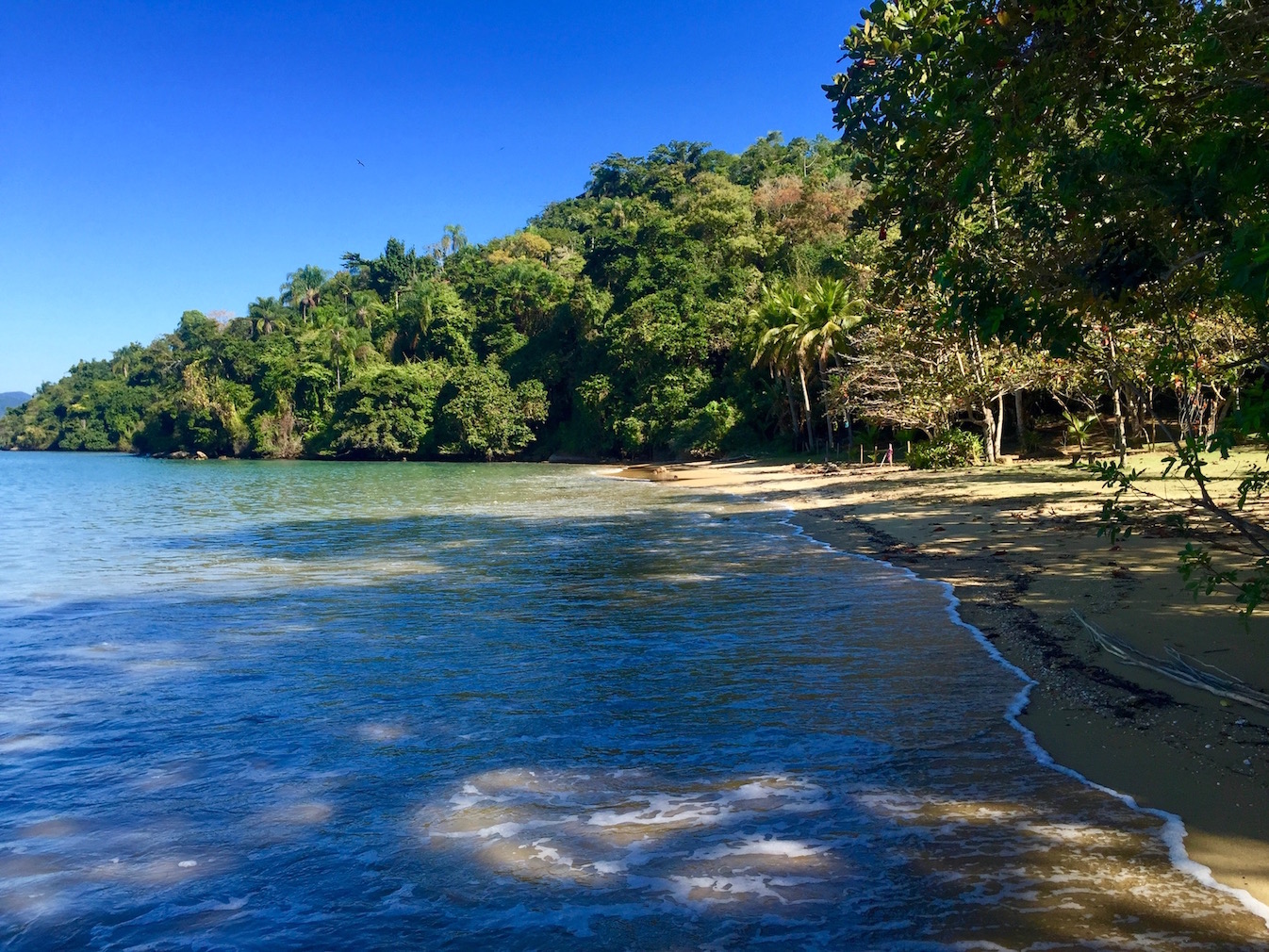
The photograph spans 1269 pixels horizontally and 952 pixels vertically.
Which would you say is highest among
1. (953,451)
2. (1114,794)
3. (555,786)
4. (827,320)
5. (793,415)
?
(827,320)

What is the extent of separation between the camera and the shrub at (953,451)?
2753cm

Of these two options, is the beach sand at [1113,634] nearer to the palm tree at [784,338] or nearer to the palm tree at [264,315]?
the palm tree at [784,338]

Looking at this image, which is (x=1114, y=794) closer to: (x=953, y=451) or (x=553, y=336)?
(x=953, y=451)

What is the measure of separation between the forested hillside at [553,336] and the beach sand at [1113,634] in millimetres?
18769

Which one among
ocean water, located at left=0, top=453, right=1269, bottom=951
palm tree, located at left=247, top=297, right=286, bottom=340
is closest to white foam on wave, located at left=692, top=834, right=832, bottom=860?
ocean water, located at left=0, top=453, right=1269, bottom=951

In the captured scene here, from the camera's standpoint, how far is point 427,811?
4.98 m

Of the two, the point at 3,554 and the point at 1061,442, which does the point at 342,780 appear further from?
the point at 1061,442

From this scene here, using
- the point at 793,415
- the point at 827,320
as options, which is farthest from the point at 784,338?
the point at 793,415

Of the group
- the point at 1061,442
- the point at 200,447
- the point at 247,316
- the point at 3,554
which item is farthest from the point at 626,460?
the point at 247,316

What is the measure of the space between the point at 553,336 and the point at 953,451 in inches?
1577

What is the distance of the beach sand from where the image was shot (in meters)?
4.57

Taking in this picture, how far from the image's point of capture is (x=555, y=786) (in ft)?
17.2

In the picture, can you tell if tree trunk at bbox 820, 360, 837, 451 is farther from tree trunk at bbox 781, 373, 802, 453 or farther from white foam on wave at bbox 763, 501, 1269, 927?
white foam on wave at bbox 763, 501, 1269, 927

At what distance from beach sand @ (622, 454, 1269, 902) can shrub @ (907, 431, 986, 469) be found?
933 centimetres
